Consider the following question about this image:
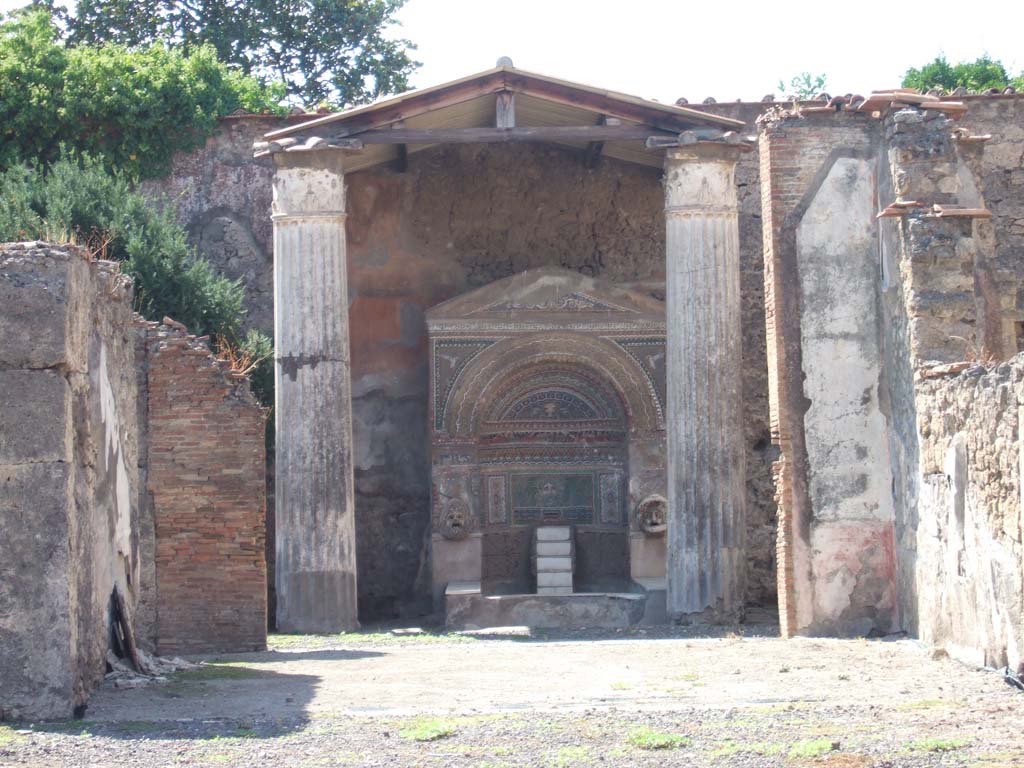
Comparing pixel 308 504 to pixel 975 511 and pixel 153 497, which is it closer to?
pixel 153 497

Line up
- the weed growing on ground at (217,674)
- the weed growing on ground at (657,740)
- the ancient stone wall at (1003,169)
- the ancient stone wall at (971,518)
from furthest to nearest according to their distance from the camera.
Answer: the ancient stone wall at (1003,169) < the weed growing on ground at (217,674) < the ancient stone wall at (971,518) < the weed growing on ground at (657,740)

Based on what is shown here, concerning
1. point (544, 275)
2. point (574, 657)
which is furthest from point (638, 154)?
point (574, 657)

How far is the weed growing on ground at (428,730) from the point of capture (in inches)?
294

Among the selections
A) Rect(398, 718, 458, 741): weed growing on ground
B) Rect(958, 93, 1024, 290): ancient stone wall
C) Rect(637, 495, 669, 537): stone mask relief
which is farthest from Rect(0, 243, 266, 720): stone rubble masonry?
Rect(958, 93, 1024, 290): ancient stone wall

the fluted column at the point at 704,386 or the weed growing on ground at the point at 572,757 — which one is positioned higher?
the fluted column at the point at 704,386

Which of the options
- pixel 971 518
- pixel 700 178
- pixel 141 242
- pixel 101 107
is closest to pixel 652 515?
pixel 700 178

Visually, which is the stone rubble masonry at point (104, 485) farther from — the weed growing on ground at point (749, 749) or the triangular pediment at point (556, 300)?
the triangular pediment at point (556, 300)

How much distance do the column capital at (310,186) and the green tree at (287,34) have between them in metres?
12.0

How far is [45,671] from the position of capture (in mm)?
7809

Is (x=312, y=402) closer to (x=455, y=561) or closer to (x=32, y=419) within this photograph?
(x=455, y=561)

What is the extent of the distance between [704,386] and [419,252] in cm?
477

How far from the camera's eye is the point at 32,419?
8.02 m

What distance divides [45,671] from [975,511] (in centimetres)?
534

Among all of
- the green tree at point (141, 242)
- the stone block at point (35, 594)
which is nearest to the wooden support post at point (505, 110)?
the green tree at point (141, 242)
